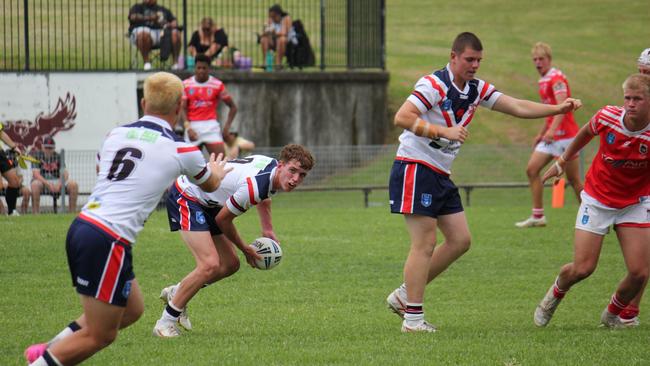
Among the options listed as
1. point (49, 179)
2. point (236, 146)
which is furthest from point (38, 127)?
point (236, 146)

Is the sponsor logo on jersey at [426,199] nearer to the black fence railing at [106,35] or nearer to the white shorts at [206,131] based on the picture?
the white shorts at [206,131]

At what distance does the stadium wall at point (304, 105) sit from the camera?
23125mm

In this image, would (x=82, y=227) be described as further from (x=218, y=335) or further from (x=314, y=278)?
(x=314, y=278)

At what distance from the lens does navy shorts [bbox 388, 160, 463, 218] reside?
8.09 metres

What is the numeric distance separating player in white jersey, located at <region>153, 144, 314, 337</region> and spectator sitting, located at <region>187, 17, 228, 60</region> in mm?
14539

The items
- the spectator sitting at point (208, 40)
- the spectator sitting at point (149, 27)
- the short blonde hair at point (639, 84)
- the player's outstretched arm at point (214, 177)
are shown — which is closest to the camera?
the player's outstretched arm at point (214, 177)

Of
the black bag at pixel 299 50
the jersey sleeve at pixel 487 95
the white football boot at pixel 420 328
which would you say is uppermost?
the black bag at pixel 299 50

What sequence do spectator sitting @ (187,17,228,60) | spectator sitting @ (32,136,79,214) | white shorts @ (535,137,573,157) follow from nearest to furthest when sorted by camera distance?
white shorts @ (535,137,573,157), spectator sitting @ (32,136,79,214), spectator sitting @ (187,17,228,60)

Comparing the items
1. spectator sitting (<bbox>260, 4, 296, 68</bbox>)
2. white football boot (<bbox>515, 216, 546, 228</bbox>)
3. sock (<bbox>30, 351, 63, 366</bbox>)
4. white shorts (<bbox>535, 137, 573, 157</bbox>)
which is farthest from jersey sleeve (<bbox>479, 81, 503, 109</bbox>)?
spectator sitting (<bbox>260, 4, 296, 68</bbox>)

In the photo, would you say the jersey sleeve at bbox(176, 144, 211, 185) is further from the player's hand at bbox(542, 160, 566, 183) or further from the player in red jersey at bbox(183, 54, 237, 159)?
the player in red jersey at bbox(183, 54, 237, 159)

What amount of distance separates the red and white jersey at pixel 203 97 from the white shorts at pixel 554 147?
5796 millimetres

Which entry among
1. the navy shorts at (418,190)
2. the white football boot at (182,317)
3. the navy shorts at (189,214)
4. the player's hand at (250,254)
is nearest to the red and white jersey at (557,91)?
the navy shorts at (418,190)

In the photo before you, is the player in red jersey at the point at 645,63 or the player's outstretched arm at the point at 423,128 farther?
the player in red jersey at the point at 645,63

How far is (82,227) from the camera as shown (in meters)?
5.89
